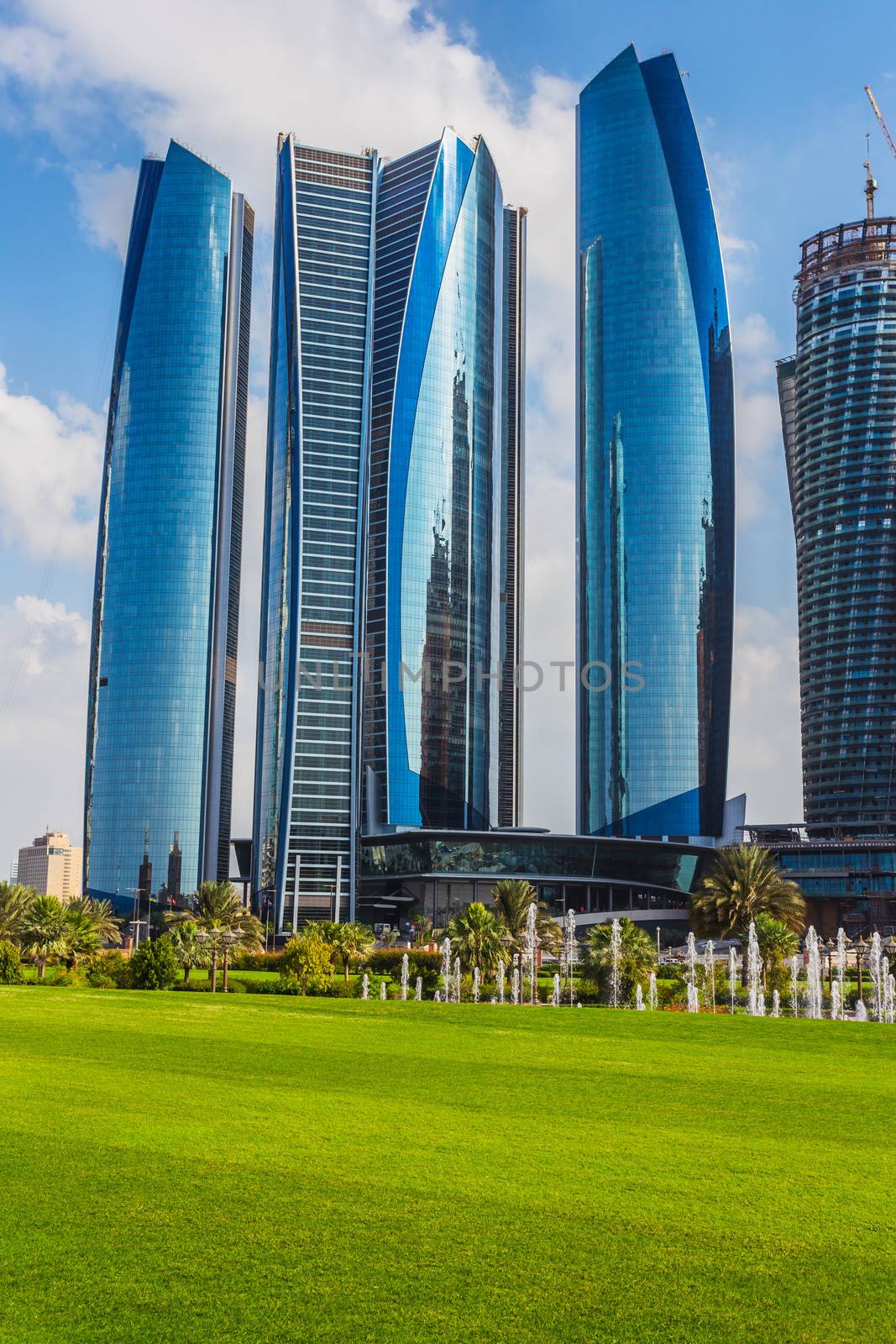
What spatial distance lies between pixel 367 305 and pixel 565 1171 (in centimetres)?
18843

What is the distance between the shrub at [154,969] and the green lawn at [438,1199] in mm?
31874

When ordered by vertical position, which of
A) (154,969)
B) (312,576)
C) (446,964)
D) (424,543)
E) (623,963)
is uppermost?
(424,543)

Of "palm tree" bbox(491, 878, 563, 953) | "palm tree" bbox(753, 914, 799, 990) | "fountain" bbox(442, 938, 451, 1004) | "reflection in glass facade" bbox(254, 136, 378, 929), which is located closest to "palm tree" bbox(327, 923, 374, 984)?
"fountain" bbox(442, 938, 451, 1004)

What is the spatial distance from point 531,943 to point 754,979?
18.9 m

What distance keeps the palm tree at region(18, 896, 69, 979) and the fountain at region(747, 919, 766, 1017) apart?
40766 millimetres

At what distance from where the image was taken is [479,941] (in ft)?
255

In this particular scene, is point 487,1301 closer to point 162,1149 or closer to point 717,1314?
point 717,1314

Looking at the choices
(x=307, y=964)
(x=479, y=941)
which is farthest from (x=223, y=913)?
(x=307, y=964)

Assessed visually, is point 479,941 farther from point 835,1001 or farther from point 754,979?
point 835,1001

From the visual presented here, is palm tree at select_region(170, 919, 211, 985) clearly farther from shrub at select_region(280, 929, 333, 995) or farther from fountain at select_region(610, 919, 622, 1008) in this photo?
fountain at select_region(610, 919, 622, 1008)

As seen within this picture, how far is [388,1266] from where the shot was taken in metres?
16.9

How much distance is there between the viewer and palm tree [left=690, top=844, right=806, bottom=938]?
3374 inches

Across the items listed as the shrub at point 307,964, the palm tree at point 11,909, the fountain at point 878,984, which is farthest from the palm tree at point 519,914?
the palm tree at point 11,909

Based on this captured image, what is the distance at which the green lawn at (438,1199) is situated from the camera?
610 inches
